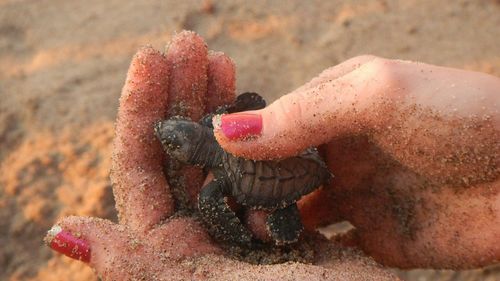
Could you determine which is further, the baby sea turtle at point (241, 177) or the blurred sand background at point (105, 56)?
the blurred sand background at point (105, 56)

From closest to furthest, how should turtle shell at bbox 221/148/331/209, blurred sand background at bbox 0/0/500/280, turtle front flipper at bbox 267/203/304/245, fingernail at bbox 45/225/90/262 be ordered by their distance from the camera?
fingernail at bbox 45/225/90/262
turtle front flipper at bbox 267/203/304/245
turtle shell at bbox 221/148/331/209
blurred sand background at bbox 0/0/500/280

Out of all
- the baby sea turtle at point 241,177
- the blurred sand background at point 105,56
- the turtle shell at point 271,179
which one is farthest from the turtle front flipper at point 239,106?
the blurred sand background at point 105,56

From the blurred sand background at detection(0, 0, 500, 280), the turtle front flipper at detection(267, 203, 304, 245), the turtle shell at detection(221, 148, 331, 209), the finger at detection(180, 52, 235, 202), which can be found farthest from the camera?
the blurred sand background at detection(0, 0, 500, 280)

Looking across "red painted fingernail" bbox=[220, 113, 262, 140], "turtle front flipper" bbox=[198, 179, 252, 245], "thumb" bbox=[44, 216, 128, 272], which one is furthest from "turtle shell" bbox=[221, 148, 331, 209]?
"thumb" bbox=[44, 216, 128, 272]

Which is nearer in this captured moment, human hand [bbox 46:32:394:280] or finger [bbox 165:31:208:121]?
human hand [bbox 46:32:394:280]

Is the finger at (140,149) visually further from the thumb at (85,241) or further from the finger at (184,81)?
the thumb at (85,241)

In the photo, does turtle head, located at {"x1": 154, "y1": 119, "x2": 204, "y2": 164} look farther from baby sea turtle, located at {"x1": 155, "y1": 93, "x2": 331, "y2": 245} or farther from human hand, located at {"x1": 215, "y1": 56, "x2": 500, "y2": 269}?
human hand, located at {"x1": 215, "y1": 56, "x2": 500, "y2": 269}

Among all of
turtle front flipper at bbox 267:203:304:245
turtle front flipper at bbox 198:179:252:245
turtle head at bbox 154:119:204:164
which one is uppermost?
turtle head at bbox 154:119:204:164
